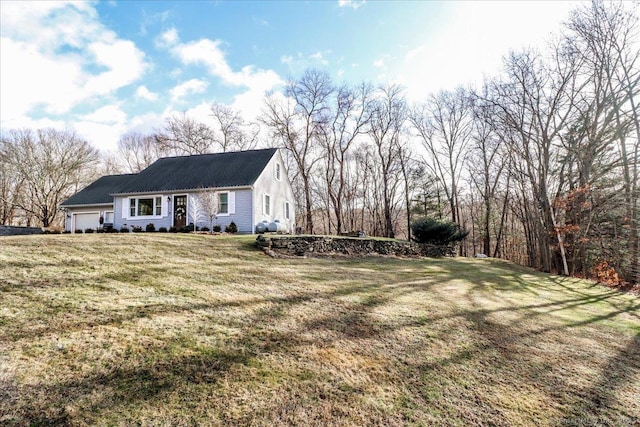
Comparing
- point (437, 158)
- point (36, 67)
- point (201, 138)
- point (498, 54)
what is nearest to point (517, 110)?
point (498, 54)

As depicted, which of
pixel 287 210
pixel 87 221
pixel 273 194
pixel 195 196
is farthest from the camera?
pixel 287 210

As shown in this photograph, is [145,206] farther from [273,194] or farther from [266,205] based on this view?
[273,194]

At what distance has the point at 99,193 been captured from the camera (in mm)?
21094

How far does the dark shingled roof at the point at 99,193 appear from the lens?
66.7 feet

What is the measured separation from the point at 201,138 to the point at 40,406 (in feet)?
95.0

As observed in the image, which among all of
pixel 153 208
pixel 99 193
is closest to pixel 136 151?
pixel 99 193

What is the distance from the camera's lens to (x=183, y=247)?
868 centimetres

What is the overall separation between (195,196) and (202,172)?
2232 mm

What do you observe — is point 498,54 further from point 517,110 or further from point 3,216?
point 3,216

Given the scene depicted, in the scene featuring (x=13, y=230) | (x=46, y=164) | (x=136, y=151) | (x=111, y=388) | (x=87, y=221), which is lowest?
(x=111, y=388)

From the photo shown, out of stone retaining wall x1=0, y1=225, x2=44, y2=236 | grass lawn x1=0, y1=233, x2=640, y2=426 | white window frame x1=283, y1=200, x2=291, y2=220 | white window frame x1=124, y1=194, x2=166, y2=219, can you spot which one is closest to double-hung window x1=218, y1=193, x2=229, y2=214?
white window frame x1=124, y1=194, x2=166, y2=219

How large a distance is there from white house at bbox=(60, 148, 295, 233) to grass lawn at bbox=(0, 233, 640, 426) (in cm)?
911

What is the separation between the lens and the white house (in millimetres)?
15953

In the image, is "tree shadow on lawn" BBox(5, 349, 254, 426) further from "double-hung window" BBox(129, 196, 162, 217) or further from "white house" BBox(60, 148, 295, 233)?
"double-hung window" BBox(129, 196, 162, 217)
